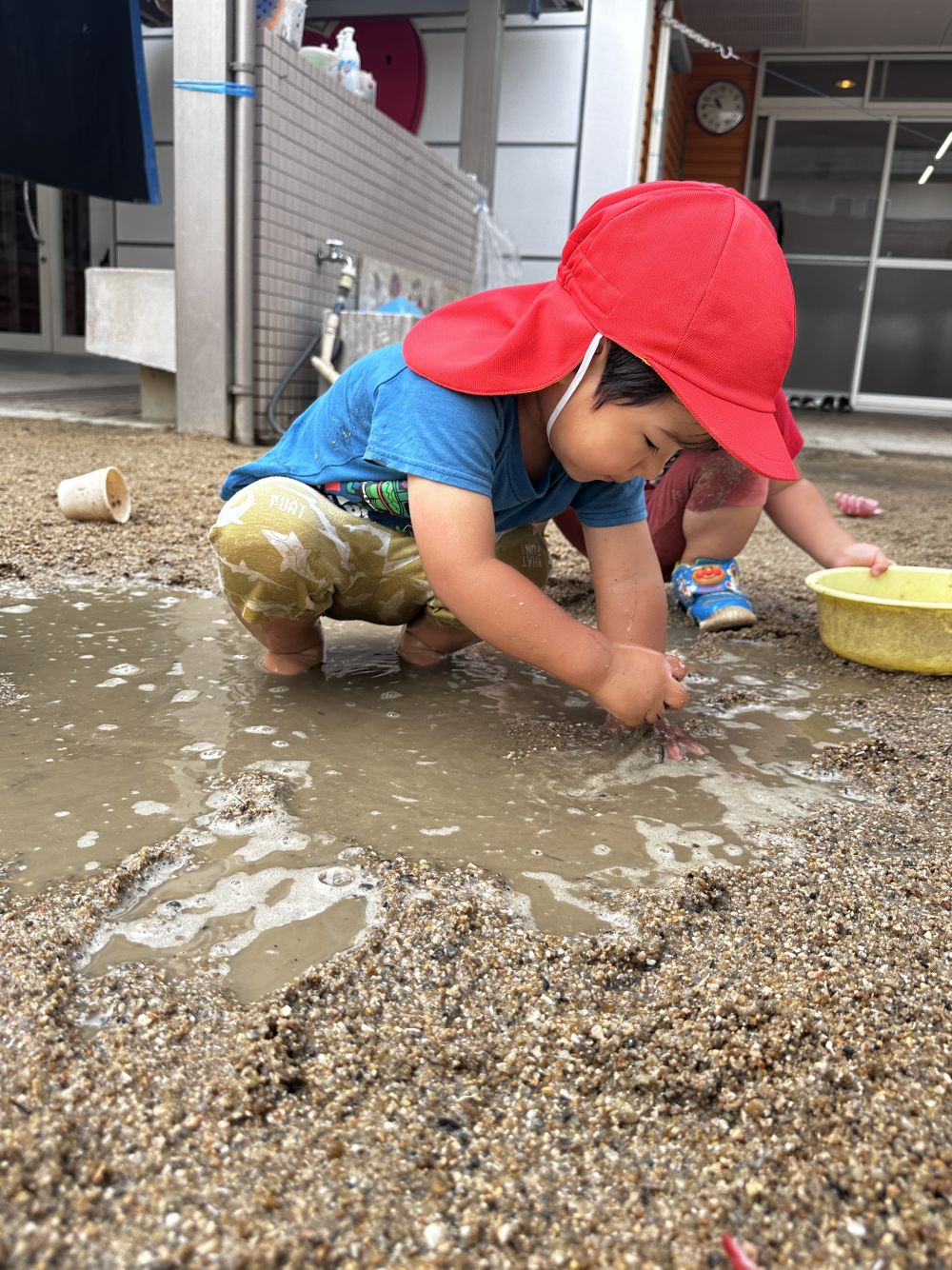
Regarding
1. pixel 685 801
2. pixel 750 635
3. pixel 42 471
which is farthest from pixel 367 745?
pixel 42 471

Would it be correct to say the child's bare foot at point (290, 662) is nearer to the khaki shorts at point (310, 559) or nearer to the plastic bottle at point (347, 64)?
the khaki shorts at point (310, 559)

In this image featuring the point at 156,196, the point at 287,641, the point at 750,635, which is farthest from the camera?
the point at 156,196

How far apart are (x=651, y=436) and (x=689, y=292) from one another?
0.56 ft

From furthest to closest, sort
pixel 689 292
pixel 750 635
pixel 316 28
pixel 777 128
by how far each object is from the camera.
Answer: pixel 777 128 → pixel 316 28 → pixel 750 635 → pixel 689 292

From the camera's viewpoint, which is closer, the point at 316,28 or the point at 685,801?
the point at 685,801

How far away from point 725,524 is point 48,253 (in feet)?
26.0

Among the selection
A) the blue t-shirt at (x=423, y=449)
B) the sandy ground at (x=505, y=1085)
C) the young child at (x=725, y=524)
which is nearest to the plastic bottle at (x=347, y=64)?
the young child at (x=725, y=524)

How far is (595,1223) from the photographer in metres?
0.65

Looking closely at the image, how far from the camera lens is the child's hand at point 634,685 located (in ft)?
4.50

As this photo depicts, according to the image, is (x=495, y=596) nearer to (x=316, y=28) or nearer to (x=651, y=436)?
(x=651, y=436)

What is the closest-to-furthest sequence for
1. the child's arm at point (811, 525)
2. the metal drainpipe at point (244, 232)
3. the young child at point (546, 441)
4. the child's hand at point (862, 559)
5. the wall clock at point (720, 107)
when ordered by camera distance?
the young child at point (546, 441) < the child's hand at point (862, 559) < the child's arm at point (811, 525) < the metal drainpipe at point (244, 232) < the wall clock at point (720, 107)

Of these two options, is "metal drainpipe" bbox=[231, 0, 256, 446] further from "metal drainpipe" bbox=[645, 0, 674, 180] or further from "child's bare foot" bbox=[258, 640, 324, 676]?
"metal drainpipe" bbox=[645, 0, 674, 180]

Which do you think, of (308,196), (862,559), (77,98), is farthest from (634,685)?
(77,98)

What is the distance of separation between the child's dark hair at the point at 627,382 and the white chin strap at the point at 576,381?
2cm
